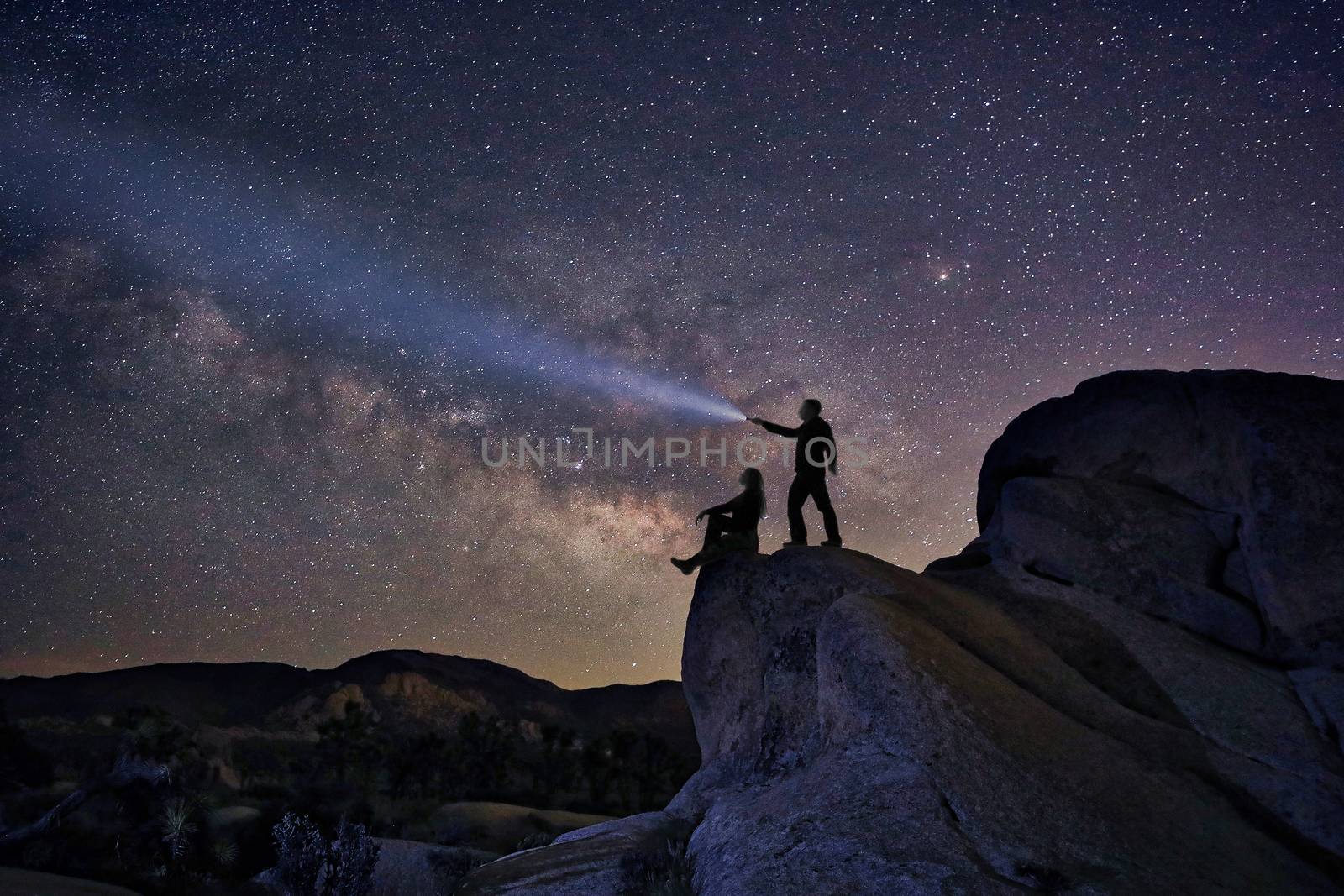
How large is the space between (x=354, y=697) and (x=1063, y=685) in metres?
171

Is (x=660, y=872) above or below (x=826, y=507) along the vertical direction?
below

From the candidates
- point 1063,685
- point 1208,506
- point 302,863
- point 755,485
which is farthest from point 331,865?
point 1208,506

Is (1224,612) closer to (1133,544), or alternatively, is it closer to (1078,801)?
(1133,544)

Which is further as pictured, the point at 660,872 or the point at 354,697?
the point at 354,697

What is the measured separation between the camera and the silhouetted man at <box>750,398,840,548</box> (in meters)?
14.3

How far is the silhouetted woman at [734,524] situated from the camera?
14.3 meters

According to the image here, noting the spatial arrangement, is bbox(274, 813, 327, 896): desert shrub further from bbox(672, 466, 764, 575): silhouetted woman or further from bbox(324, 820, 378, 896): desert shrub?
bbox(672, 466, 764, 575): silhouetted woman

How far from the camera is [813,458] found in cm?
1432

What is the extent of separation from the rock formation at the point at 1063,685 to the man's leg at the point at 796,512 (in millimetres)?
1482

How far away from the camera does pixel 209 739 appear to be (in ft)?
376

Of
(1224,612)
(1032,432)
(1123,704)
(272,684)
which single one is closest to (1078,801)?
(1123,704)

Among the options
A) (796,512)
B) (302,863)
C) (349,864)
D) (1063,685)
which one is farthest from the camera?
(302,863)

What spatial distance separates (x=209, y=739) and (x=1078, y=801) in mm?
137931

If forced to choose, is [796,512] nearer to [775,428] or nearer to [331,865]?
[775,428]
